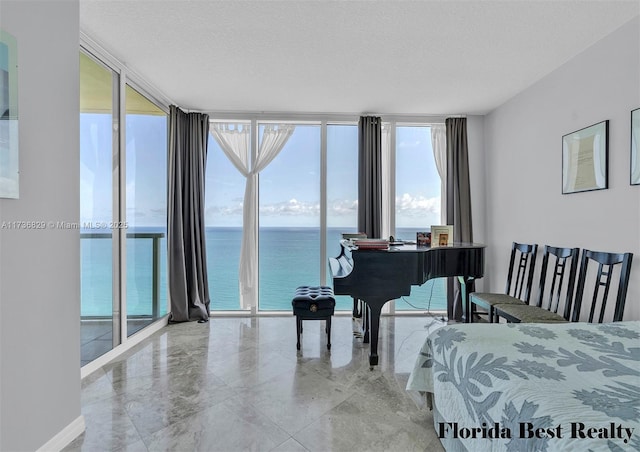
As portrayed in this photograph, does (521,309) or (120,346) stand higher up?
(521,309)

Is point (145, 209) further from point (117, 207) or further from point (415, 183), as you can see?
point (415, 183)

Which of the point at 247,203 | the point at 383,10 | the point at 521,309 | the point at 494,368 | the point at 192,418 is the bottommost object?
the point at 192,418

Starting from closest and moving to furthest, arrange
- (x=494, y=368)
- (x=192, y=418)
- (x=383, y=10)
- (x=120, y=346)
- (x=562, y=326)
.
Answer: (x=494, y=368) → (x=562, y=326) → (x=192, y=418) → (x=383, y=10) → (x=120, y=346)

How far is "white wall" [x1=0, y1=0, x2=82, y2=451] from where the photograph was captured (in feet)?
4.59

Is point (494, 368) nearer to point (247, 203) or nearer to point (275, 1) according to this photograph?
point (275, 1)

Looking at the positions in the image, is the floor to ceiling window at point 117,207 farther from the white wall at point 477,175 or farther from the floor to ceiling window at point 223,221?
the white wall at point 477,175

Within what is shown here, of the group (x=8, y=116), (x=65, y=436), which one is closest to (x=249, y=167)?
(x=8, y=116)

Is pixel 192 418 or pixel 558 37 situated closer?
pixel 192 418

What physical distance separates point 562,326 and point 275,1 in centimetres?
259

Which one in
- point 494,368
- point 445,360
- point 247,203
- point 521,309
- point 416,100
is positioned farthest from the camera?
point 247,203

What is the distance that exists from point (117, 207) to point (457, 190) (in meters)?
3.81

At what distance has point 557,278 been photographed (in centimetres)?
277

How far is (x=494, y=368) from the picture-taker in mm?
1180

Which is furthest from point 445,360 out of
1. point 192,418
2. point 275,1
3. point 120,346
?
point 120,346
